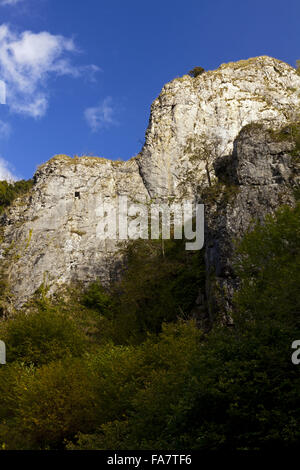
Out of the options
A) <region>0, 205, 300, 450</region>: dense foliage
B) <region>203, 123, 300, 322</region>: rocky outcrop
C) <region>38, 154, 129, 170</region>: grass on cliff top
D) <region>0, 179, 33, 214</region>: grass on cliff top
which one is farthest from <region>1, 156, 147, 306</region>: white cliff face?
<region>203, 123, 300, 322</region>: rocky outcrop

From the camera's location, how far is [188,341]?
21672mm

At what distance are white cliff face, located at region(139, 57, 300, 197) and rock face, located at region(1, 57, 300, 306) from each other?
0.15 meters

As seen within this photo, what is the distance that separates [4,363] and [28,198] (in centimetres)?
3210

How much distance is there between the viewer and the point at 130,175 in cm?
5978

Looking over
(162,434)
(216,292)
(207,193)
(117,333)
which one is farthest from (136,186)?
(162,434)

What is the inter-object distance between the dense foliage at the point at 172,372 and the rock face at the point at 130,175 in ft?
41.4

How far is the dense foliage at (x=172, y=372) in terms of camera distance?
39.5ft

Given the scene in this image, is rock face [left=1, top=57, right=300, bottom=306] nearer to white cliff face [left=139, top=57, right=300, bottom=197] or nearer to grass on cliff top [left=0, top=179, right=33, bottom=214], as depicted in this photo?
white cliff face [left=139, top=57, right=300, bottom=197]

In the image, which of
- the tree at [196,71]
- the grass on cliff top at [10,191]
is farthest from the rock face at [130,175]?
the grass on cliff top at [10,191]

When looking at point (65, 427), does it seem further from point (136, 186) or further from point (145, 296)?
point (136, 186)

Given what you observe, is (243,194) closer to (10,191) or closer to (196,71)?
(196,71)

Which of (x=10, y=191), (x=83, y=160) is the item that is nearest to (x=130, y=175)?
(x=83, y=160)

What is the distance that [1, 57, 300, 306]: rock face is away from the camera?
166ft

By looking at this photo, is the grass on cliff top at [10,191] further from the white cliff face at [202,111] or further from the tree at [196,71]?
the tree at [196,71]
